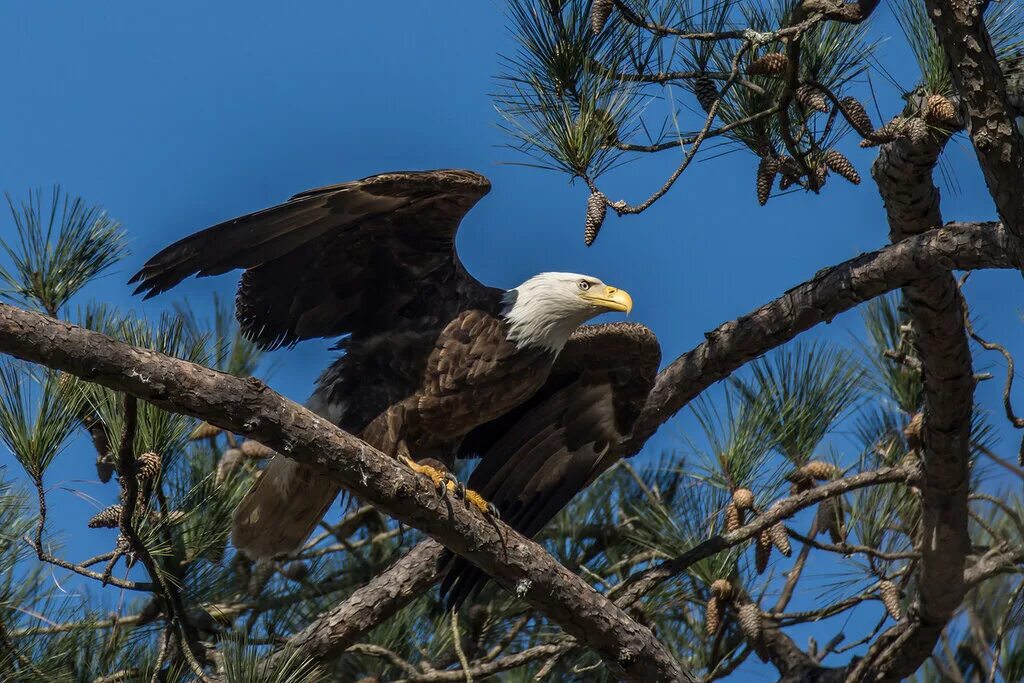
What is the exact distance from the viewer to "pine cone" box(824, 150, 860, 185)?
3.40m

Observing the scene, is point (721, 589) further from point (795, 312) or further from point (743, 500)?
point (795, 312)

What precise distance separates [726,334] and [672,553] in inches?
33.0

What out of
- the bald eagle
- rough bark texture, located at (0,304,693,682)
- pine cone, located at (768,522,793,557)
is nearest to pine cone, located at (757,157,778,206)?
the bald eagle

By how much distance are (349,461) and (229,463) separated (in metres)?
1.66

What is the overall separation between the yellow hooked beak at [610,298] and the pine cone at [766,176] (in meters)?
0.94

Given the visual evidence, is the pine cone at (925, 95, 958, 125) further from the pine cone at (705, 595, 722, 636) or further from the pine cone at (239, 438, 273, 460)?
the pine cone at (239, 438, 273, 460)

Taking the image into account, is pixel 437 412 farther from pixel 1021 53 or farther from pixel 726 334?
pixel 1021 53

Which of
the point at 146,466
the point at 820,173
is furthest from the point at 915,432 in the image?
the point at 146,466

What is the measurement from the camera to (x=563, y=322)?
4301 millimetres

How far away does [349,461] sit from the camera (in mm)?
3020

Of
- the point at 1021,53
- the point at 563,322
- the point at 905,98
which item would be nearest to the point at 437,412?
the point at 563,322

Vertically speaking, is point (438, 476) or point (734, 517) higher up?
point (438, 476)

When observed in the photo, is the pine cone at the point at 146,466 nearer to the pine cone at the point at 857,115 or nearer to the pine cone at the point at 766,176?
the pine cone at the point at 766,176

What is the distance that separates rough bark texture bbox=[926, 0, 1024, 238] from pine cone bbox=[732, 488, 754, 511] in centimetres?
142
